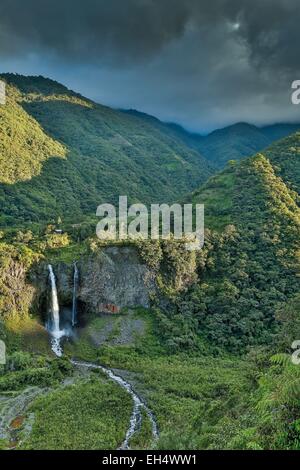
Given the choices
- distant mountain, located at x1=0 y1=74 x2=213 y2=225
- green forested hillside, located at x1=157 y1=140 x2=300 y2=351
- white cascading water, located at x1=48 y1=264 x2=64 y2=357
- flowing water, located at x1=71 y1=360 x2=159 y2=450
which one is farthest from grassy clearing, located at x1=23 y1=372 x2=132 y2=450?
distant mountain, located at x1=0 y1=74 x2=213 y2=225

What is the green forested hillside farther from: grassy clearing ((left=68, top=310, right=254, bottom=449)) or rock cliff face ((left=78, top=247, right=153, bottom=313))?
rock cliff face ((left=78, top=247, right=153, bottom=313))

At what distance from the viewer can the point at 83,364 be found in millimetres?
52156

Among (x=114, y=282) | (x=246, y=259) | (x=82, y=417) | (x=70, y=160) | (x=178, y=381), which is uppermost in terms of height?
(x=70, y=160)

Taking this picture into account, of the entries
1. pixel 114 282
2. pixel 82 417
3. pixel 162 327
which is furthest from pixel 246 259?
pixel 82 417

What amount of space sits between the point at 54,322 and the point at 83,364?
30.7 feet

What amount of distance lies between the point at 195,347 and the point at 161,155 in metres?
134

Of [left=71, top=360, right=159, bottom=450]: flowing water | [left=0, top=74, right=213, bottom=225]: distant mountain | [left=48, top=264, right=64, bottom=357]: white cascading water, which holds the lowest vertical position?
[left=71, top=360, right=159, bottom=450]: flowing water

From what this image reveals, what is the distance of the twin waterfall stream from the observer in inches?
1437

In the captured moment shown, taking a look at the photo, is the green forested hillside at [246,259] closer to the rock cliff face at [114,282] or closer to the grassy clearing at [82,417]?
the rock cliff face at [114,282]

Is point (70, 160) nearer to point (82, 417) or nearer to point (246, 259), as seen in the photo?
point (246, 259)

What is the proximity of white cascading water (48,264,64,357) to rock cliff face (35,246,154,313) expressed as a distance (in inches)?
25.3

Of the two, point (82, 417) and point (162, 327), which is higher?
point (162, 327)

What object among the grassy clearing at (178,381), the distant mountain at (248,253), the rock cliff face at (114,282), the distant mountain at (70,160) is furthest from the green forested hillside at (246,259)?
the distant mountain at (70,160)

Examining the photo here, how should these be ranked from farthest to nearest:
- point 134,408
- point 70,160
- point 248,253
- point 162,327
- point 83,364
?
point 70,160, point 248,253, point 162,327, point 83,364, point 134,408
